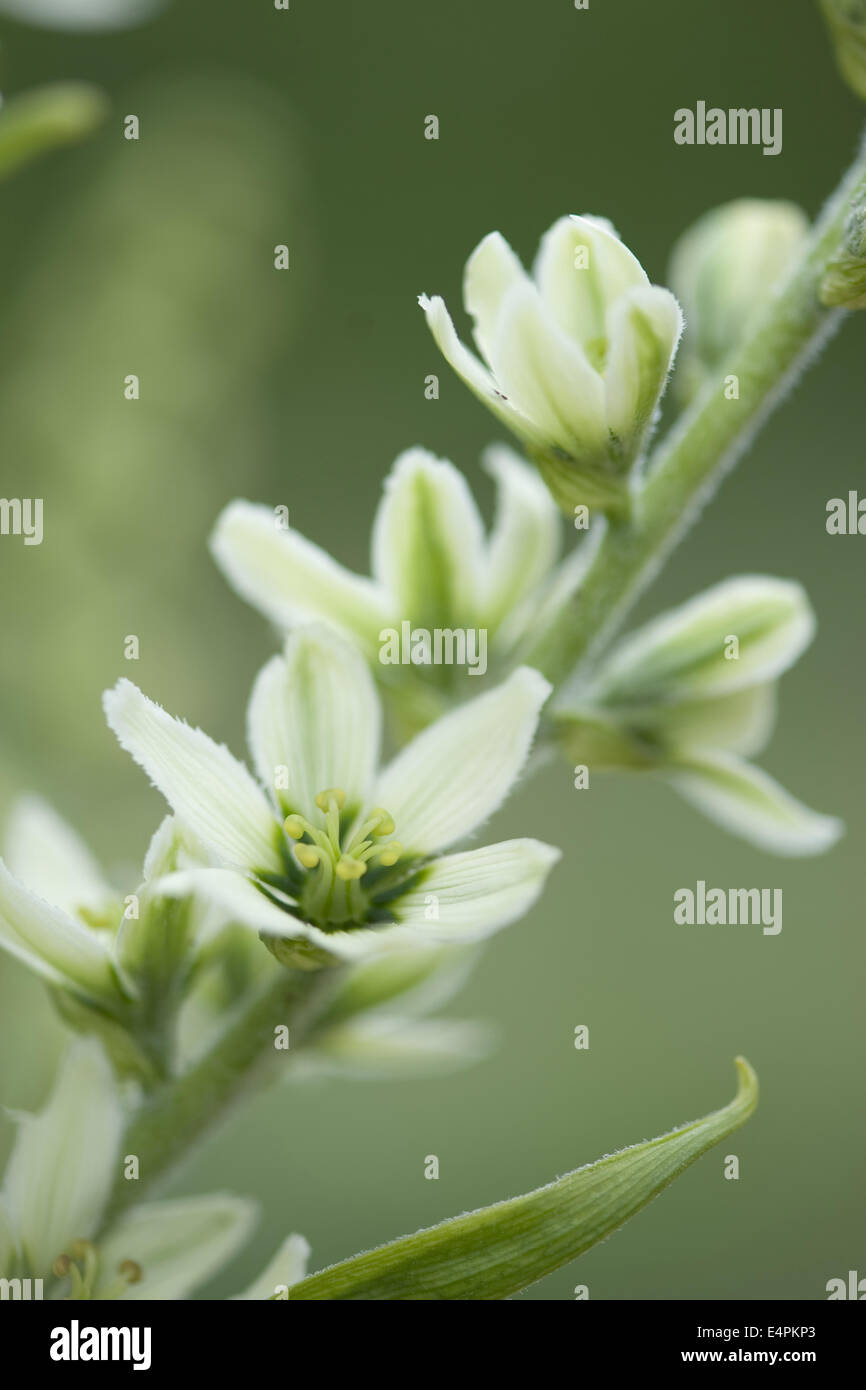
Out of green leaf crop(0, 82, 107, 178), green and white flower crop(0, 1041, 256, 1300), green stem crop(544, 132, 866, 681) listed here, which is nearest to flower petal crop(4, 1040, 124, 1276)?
green and white flower crop(0, 1041, 256, 1300)

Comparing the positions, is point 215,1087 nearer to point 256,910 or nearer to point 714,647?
point 256,910

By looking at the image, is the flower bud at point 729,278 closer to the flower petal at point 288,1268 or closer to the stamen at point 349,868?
the stamen at point 349,868

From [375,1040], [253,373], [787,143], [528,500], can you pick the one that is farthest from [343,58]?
[375,1040]

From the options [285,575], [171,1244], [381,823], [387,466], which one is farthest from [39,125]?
[387,466]

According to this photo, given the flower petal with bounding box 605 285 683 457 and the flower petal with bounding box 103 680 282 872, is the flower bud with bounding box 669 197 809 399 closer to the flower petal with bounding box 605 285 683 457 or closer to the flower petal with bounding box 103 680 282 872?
the flower petal with bounding box 605 285 683 457

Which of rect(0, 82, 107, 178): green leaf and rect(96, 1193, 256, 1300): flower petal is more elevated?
rect(0, 82, 107, 178): green leaf
